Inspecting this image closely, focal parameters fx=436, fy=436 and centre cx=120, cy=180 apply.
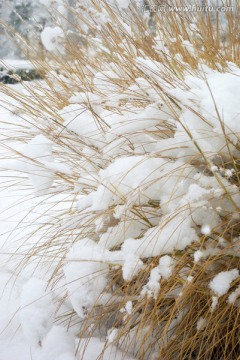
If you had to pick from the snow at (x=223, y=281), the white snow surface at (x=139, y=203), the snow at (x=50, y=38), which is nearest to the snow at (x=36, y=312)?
the white snow surface at (x=139, y=203)

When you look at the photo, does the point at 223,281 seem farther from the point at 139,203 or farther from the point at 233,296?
the point at 139,203

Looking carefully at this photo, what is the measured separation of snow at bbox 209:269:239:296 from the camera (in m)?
1.00

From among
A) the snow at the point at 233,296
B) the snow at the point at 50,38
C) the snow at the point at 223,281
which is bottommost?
the snow at the point at 233,296

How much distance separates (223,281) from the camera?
1014 millimetres

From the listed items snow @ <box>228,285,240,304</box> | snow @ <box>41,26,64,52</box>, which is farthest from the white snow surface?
snow @ <box>41,26,64,52</box>

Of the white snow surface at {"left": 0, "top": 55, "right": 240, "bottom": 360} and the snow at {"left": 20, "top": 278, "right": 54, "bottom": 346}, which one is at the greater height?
the white snow surface at {"left": 0, "top": 55, "right": 240, "bottom": 360}

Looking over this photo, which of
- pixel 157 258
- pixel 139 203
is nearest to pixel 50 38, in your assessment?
pixel 139 203

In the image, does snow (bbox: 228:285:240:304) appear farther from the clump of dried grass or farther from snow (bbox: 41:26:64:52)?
snow (bbox: 41:26:64:52)

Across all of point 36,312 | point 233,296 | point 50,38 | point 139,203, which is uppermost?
point 50,38

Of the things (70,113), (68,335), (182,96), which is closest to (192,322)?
(68,335)

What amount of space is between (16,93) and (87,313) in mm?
1009

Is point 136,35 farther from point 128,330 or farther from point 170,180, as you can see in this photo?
point 128,330

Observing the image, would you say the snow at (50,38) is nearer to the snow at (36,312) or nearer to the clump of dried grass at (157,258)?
the clump of dried grass at (157,258)

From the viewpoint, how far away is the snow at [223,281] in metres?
1.00
